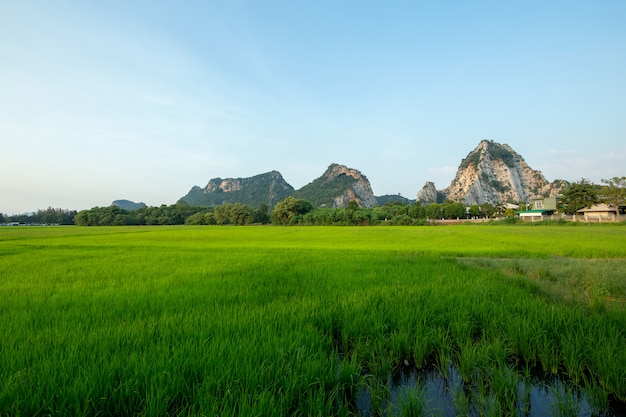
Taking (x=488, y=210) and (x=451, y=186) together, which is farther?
(x=451, y=186)

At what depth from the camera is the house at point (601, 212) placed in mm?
39478

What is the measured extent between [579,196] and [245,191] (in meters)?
139

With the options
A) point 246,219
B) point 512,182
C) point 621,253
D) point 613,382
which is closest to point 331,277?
point 613,382

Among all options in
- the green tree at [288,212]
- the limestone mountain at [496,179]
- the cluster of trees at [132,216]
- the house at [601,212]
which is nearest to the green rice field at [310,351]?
the house at [601,212]

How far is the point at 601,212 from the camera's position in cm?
4219

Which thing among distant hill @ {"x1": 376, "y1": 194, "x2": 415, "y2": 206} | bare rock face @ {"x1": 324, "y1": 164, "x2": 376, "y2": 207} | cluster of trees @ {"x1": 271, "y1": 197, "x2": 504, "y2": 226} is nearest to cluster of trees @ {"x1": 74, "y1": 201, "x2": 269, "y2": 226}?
cluster of trees @ {"x1": 271, "y1": 197, "x2": 504, "y2": 226}

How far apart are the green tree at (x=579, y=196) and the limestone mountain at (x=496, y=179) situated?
242 ft

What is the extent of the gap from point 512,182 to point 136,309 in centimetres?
15366

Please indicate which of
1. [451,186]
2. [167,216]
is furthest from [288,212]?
[451,186]

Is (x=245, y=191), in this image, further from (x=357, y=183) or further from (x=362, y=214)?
(x=362, y=214)

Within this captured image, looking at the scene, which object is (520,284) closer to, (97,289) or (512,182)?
(97,289)

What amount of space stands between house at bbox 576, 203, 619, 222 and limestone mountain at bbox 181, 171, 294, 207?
362ft

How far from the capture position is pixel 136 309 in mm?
4445

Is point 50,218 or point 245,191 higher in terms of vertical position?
point 245,191
